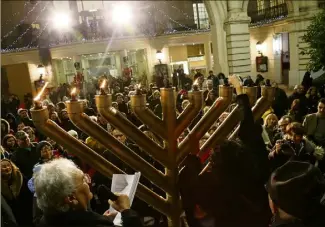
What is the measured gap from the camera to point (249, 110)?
2.41m

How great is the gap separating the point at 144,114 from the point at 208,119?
528 millimetres

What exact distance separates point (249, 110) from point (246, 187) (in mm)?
552

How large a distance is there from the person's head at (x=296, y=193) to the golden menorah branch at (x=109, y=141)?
102 cm

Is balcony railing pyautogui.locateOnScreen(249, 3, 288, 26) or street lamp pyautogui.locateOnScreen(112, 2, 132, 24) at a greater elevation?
street lamp pyautogui.locateOnScreen(112, 2, 132, 24)

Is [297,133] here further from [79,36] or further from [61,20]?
[61,20]

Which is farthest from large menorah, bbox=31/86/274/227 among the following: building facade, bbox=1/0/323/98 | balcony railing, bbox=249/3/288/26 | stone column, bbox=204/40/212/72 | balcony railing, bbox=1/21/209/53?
stone column, bbox=204/40/212/72

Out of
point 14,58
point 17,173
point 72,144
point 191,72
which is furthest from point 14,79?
point 72,144

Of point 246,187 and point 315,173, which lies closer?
point 315,173

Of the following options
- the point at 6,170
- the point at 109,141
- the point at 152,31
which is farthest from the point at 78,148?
the point at 152,31

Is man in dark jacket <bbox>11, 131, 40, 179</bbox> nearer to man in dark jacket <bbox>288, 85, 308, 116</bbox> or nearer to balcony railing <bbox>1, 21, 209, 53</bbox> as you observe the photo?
man in dark jacket <bbox>288, 85, 308, 116</bbox>

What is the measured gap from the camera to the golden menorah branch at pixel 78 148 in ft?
7.09

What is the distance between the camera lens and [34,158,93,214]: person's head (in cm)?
181

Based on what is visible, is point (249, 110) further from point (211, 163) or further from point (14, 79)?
point (14, 79)

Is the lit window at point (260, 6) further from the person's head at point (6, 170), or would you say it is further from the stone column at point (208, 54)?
the person's head at point (6, 170)
